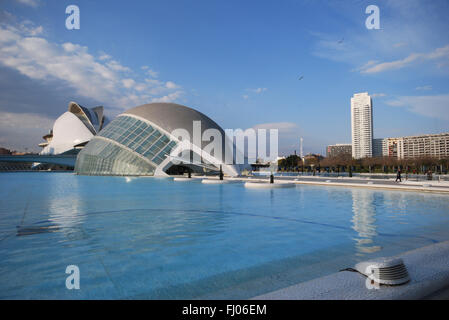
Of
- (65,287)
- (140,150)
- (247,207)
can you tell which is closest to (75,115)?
(140,150)

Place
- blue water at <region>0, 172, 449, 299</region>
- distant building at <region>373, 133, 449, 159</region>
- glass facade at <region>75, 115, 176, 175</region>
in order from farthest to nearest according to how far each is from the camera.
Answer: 1. distant building at <region>373, 133, 449, 159</region>
2. glass facade at <region>75, 115, 176, 175</region>
3. blue water at <region>0, 172, 449, 299</region>

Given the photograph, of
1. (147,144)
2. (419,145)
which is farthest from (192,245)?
(419,145)

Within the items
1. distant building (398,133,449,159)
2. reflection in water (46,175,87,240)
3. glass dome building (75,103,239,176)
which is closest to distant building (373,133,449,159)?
distant building (398,133,449,159)

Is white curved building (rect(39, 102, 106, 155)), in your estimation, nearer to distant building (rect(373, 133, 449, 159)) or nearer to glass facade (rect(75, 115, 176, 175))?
glass facade (rect(75, 115, 176, 175))

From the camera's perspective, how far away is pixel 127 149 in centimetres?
3256

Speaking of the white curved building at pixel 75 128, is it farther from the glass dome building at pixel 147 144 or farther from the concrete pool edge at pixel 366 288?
the concrete pool edge at pixel 366 288

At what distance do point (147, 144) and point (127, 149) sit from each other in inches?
92.2

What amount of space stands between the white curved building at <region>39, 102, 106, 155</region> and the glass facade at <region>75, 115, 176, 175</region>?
3382 cm

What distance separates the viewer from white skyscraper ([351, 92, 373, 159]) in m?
148

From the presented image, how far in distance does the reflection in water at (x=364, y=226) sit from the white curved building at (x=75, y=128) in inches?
2641

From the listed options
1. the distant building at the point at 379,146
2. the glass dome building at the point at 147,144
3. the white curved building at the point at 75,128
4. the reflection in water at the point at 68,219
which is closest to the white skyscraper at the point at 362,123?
the distant building at the point at 379,146
